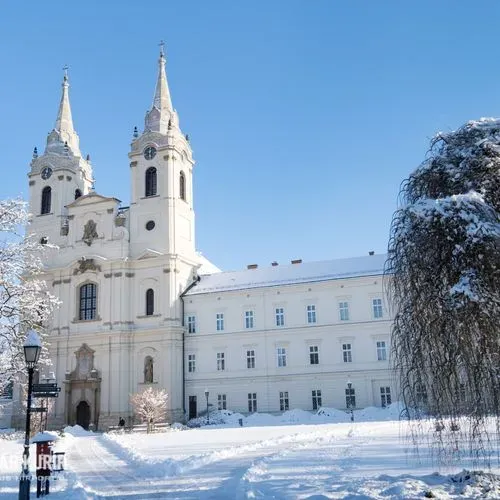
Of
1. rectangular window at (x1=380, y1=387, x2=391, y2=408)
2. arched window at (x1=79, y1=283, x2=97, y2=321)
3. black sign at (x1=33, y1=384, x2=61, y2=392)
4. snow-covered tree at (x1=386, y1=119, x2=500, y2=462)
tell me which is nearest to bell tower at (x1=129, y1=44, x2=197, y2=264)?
arched window at (x1=79, y1=283, x2=97, y2=321)

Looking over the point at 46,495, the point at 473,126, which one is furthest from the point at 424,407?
the point at 46,495

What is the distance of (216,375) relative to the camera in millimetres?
47312

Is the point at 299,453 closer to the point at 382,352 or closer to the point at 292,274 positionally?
the point at 382,352

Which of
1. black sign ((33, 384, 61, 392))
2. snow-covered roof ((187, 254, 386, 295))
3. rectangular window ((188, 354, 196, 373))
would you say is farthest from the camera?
rectangular window ((188, 354, 196, 373))

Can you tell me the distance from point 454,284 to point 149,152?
44.1 m

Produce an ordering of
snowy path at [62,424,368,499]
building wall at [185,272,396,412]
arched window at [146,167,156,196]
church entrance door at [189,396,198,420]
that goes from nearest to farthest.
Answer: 1. snowy path at [62,424,368,499]
2. building wall at [185,272,396,412]
3. church entrance door at [189,396,198,420]
4. arched window at [146,167,156,196]

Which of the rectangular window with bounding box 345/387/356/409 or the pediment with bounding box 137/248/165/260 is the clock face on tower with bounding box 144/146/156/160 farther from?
the rectangular window with bounding box 345/387/356/409

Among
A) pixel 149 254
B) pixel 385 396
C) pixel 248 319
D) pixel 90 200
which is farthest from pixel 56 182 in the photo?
pixel 385 396

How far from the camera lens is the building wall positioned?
144 ft

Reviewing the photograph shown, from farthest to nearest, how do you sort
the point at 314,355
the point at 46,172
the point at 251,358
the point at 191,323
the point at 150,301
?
the point at 46,172 → the point at 150,301 → the point at 191,323 → the point at 251,358 → the point at 314,355

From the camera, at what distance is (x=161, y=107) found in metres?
53.4

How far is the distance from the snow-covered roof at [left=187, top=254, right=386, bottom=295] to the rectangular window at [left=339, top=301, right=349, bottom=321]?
1.97 metres

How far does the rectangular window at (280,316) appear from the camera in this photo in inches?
Answer: 1831

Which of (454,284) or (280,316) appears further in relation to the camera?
(280,316)
